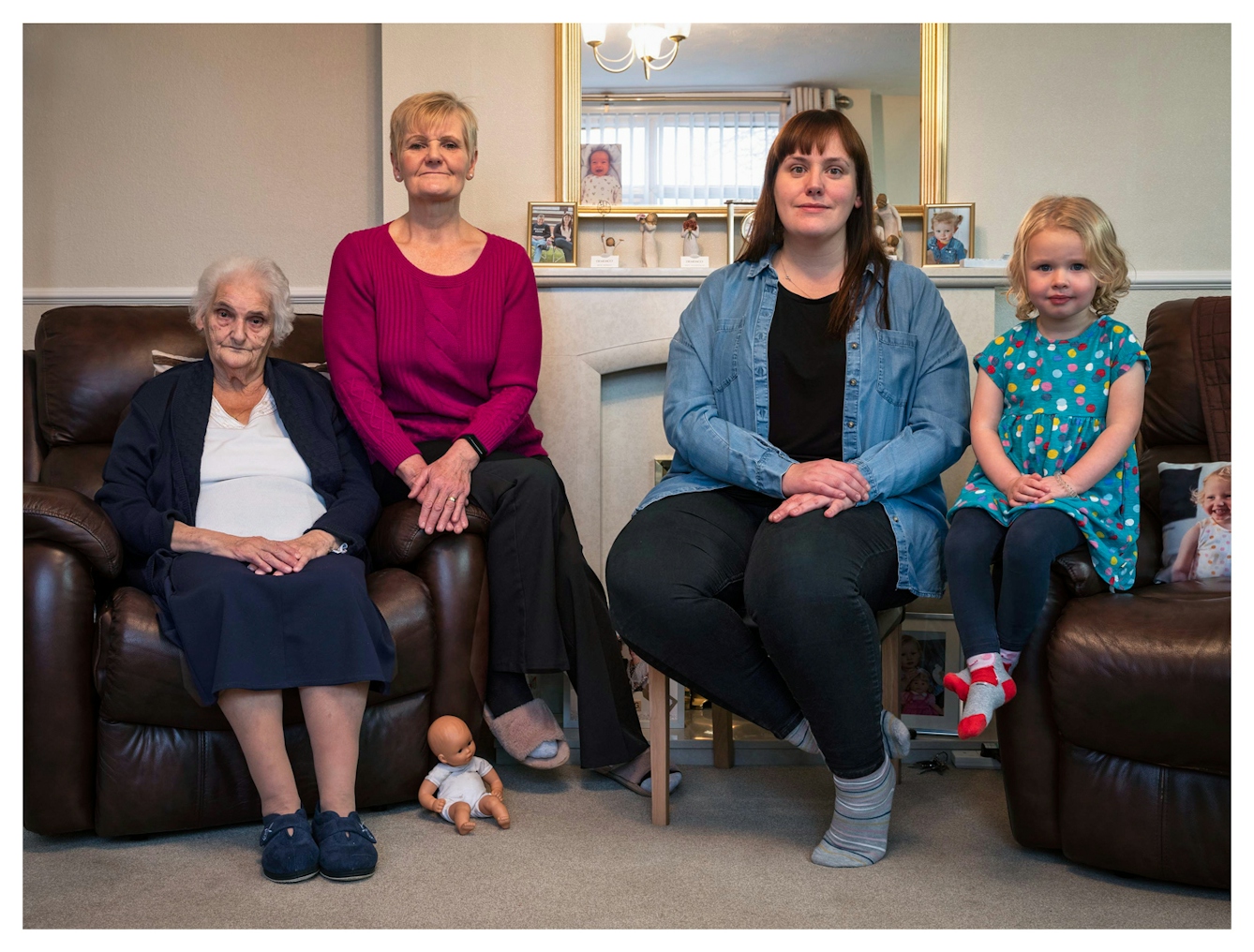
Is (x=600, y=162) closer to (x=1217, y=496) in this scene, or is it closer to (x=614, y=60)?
(x=614, y=60)

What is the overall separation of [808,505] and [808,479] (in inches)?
2.1

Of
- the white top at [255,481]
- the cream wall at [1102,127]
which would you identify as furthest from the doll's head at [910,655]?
the white top at [255,481]

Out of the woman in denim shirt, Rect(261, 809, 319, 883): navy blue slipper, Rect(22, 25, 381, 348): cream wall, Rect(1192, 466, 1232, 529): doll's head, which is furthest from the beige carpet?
Rect(22, 25, 381, 348): cream wall

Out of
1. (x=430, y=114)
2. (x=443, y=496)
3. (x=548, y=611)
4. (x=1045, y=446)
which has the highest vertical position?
(x=430, y=114)

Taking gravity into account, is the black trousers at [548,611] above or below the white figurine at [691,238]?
below

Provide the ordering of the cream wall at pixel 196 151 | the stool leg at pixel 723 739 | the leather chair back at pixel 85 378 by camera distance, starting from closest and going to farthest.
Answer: the stool leg at pixel 723 739
the leather chair back at pixel 85 378
the cream wall at pixel 196 151

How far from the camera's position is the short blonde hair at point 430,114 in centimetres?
237

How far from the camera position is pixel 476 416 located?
236cm

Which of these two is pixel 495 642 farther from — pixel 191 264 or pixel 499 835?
pixel 191 264

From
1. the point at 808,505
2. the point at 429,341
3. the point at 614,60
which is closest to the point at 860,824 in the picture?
the point at 808,505

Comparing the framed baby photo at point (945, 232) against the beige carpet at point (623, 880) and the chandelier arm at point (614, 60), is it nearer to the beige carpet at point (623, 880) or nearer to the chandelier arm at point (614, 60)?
the chandelier arm at point (614, 60)

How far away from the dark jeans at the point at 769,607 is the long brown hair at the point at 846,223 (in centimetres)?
42

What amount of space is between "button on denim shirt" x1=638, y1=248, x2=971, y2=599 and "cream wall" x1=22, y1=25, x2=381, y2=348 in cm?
147

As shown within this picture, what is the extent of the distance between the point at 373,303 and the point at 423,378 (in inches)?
7.8
